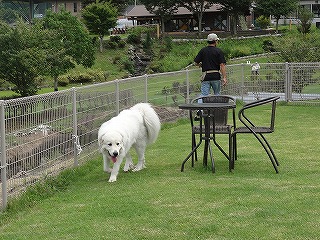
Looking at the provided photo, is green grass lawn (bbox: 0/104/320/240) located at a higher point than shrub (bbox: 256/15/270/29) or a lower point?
Result: lower

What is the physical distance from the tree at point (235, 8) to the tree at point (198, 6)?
1608 millimetres

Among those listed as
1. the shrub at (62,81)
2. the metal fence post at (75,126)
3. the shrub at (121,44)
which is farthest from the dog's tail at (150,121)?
the shrub at (121,44)

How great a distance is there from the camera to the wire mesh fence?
7.34 meters

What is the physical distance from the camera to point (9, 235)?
19.5 ft

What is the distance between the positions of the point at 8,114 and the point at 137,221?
2.28 meters

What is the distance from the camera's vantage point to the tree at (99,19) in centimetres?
5381

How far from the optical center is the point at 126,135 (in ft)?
27.2

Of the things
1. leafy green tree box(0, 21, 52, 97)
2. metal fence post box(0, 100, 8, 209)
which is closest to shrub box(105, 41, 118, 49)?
leafy green tree box(0, 21, 52, 97)

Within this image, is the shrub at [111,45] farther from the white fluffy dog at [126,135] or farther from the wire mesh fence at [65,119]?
the white fluffy dog at [126,135]

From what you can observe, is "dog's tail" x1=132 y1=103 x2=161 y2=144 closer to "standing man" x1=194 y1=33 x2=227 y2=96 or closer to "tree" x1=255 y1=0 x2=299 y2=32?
"standing man" x1=194 y1=33 x2=227 y2=96

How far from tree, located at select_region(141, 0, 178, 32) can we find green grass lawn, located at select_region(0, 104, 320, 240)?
51.5m

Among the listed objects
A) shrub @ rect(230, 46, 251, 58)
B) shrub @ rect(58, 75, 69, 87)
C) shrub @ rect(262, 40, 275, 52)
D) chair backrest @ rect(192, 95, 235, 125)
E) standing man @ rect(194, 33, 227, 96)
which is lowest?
shrub @ rect(58, 75, 69, 87)

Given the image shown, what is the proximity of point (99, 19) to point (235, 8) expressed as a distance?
14463 mm

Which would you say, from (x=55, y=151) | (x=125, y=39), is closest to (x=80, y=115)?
(x=55, y=151)
